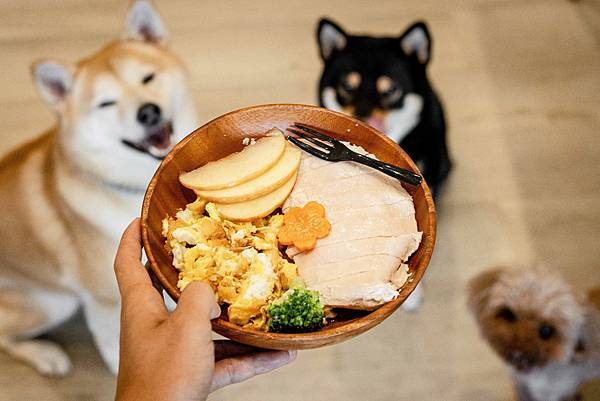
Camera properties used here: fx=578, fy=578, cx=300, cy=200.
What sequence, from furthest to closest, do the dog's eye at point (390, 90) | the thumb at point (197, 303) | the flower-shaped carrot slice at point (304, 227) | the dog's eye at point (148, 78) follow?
1. the dog's eye at point (390, 90)
2. the dog's eye at point (148, 78)
3. the flower-shaped carrot slice at point (304, 227)
4. the thumb at point (197, 303)

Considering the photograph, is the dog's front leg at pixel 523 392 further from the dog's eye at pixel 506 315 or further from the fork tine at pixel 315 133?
the fork tine at pixel 315 133

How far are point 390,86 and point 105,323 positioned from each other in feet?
3.88

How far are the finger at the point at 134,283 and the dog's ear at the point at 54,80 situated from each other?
0.76 m

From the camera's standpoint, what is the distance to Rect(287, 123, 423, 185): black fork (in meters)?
1.02

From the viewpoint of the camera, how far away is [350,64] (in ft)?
6.26

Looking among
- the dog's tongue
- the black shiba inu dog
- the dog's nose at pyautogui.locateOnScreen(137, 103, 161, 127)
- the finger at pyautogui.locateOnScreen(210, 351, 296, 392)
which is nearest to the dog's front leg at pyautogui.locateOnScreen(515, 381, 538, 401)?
the black shiba inu dog

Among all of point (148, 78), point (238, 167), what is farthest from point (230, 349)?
point (148, 78)

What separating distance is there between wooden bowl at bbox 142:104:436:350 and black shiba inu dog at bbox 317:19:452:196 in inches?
31.7

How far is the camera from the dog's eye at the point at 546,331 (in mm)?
1609

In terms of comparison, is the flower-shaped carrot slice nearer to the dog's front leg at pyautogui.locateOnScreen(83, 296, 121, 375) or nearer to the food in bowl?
the food in bowl

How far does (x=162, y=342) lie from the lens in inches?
34.5

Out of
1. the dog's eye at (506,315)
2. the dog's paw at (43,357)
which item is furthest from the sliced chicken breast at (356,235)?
the dog's paw at (43,357)

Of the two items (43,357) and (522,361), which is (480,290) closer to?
(522,361)

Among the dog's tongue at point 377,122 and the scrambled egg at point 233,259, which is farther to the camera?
the dog's tongue at point 377,122
